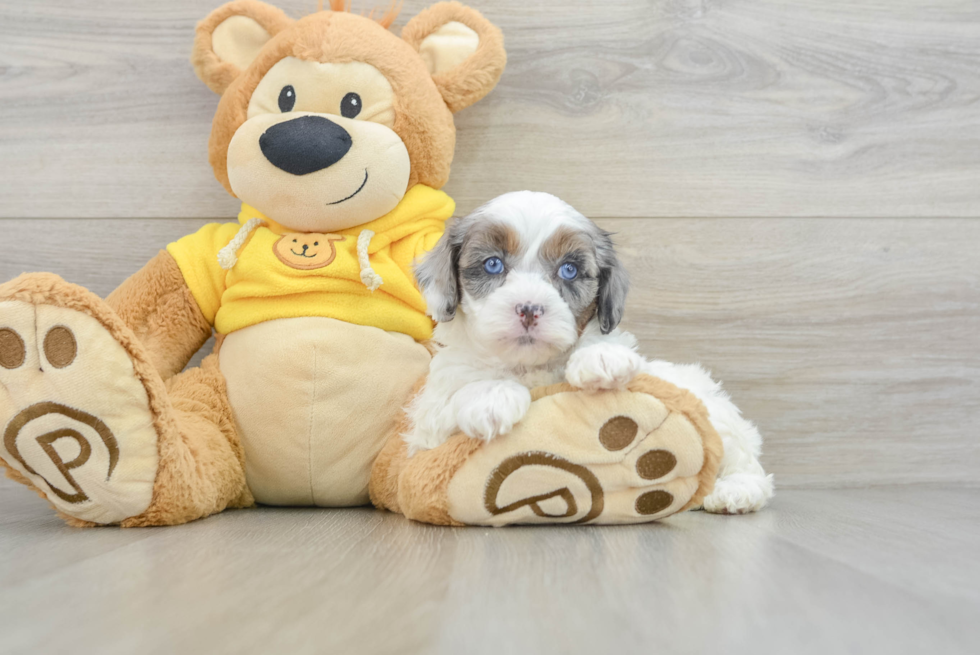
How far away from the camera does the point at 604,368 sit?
3.50ft

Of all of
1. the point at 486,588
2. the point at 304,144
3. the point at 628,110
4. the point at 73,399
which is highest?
the point at 628,110

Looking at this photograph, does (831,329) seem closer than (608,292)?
No

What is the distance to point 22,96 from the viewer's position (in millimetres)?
1697

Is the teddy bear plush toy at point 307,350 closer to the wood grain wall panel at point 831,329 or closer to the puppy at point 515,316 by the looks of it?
the puppy at point 515,316

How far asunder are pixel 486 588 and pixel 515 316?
0.42 m

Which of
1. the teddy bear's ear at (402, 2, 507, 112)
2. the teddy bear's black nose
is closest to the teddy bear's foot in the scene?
the teddy bear's black nose

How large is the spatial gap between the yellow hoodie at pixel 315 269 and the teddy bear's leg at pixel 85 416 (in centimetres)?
31

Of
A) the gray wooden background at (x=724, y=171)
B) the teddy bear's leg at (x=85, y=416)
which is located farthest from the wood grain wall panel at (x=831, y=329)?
the teddy bear's leg at (x=85, y=416)

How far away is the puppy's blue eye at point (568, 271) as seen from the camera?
1182 mm

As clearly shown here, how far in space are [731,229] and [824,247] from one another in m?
0.24

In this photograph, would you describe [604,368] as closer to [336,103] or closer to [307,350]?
[307,350]

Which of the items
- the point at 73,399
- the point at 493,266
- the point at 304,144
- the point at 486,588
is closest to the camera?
the point at 486,588

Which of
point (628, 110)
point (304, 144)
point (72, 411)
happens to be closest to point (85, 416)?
point (72, 411)

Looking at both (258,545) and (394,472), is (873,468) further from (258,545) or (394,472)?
(258,545)
